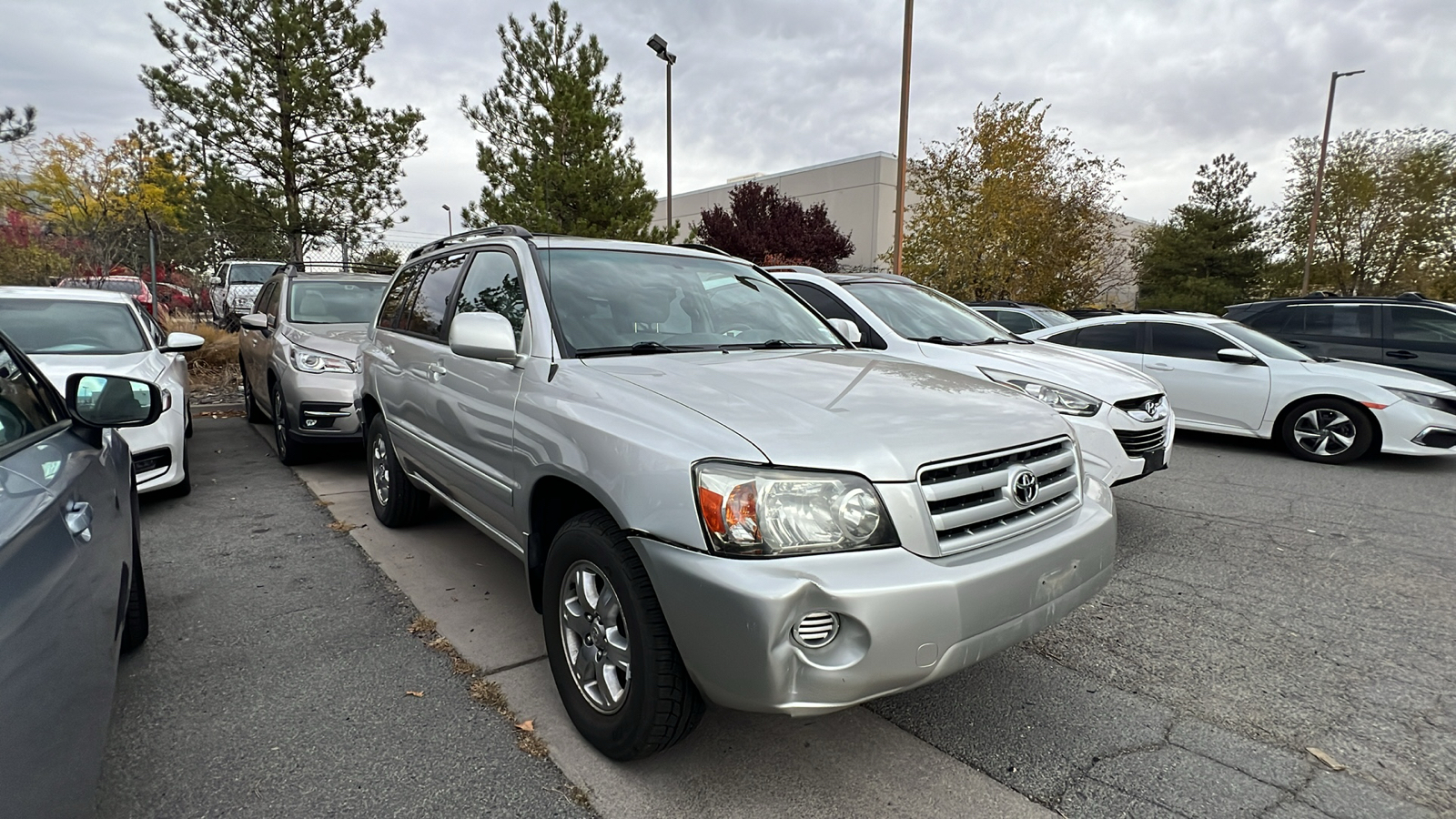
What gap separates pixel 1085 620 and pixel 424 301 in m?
3.72

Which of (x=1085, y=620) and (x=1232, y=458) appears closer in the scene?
(x=1085, y=620)

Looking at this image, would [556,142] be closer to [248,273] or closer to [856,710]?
[248,273]

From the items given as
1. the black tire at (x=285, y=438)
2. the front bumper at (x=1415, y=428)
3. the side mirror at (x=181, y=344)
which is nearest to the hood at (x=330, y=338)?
the black tire at (x=285, y=438)

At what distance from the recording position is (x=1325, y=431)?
685 cm

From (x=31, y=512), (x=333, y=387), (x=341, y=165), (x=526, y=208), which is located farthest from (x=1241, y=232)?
(x=31, y=512)

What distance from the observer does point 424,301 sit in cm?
400

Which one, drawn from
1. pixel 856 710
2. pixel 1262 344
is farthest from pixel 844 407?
pixel 1262 344

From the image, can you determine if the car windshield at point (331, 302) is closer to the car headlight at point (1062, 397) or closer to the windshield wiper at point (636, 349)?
the windshield wiper at point (636, 349)

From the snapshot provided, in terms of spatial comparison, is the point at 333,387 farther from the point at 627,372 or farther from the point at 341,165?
the point at 341,165

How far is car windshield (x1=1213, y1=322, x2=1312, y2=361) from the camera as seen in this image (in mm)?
7285

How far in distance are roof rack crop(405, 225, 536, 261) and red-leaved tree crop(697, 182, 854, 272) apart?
73.4 feet

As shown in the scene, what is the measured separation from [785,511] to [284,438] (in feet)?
18.8

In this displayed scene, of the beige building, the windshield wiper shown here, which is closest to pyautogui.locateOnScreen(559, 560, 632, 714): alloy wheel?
the windshield wiper

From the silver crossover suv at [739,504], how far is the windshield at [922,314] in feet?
8.94
